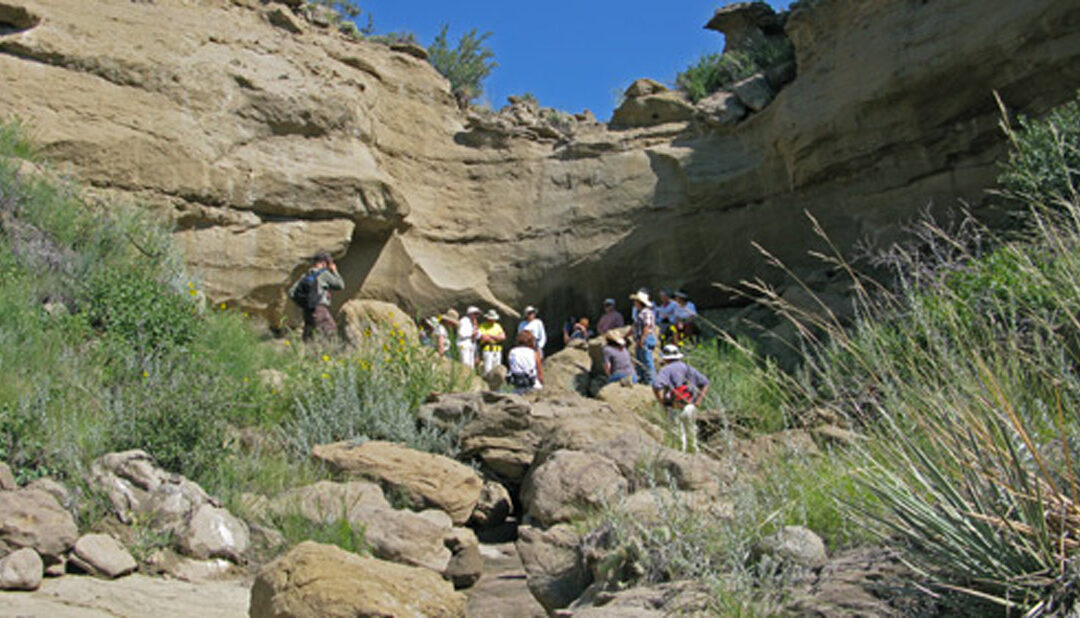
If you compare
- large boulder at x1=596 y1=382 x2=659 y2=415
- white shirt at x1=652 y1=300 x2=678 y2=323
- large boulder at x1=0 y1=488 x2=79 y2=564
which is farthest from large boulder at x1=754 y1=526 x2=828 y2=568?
white shirt at x1=652 y1=300 x2=678 y2=323

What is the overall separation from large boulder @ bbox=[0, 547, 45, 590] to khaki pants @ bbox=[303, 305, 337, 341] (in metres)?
7.71

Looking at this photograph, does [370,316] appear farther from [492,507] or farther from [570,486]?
[570,486]

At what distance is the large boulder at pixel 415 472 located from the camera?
26.3ft

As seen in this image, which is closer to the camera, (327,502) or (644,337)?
(327,502)

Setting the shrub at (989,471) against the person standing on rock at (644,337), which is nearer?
the shrub at (989,471)

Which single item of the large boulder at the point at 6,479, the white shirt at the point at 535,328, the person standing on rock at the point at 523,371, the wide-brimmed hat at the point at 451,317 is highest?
the wide-brimmed hat at the point at 451,317

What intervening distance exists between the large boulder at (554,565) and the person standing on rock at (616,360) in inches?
229

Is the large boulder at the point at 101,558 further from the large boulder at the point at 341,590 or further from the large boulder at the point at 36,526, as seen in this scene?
the large boulder at the point at 341,590

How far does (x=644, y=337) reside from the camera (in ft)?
43.4

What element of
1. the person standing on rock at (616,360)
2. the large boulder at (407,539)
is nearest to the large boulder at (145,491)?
the large boulder at (407,539)

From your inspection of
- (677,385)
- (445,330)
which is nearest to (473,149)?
(445,330)

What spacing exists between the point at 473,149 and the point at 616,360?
711 centimetres

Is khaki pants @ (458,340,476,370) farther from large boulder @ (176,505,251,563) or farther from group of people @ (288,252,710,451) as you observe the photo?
large boulder @ (176,505,251,563)

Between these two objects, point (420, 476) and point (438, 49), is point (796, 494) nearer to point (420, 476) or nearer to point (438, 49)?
point (420, 476)
